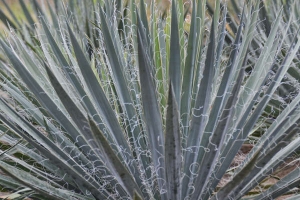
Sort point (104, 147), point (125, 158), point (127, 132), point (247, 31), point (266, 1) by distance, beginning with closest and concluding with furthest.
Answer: point (104, 147)
point (125, 158)
point (127, 132)
point (247, 31)
point (266, 1)

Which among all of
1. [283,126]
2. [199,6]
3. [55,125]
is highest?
[199,6]

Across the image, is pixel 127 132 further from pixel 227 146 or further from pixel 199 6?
pixel 199 6

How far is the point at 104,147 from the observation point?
4.93 feet

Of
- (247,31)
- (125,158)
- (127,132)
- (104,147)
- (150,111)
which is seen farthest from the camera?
(247,31)

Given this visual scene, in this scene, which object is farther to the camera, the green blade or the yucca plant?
the yucca plant

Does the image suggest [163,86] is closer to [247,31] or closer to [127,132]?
[127,132]

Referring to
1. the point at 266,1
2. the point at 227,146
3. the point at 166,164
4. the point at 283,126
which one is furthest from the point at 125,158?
the point at 266,1

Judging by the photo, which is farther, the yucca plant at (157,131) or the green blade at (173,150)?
the yucca plant at (157,131)

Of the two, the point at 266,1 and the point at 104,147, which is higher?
the point at 104,147

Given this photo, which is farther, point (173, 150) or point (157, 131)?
point (157, 131)

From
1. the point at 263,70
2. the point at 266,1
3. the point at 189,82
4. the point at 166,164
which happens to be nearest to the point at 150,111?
the point at 166,164

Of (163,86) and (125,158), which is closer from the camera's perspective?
(125,158)

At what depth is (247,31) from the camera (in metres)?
2.23

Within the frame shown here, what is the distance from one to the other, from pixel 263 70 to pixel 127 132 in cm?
65
